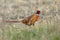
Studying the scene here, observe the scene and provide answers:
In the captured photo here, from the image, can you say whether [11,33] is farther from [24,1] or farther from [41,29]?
[24,1]

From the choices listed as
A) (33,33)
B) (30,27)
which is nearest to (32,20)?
(30,27)

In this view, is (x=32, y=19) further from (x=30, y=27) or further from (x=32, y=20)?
(x=30, y=27)

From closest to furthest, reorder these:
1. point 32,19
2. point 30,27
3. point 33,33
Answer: point 33,33 < point 30,27 < point 32,19

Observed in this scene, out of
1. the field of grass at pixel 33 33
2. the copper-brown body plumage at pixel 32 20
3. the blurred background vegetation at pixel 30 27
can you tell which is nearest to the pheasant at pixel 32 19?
the copper-brown body plumage at pixel 32 20

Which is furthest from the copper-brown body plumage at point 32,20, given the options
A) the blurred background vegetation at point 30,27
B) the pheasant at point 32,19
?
the blurred background vegetation at point 30,27

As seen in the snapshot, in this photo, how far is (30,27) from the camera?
6125 mm

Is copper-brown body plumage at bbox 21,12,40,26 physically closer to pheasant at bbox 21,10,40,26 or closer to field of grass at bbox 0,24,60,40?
pheasant at bbox 21,10,40,26

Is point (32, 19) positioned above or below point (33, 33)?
above

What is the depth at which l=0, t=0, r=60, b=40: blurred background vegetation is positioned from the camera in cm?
539

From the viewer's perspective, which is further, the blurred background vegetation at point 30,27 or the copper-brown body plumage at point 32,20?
the copper-brown body plumage at point 32,20

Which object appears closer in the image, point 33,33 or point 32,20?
point 33,33

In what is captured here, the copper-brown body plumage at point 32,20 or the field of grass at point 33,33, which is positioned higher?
the copper-brown body plumage at point 32,20

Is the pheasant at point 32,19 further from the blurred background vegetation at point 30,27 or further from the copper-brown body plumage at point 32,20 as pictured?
the blurred background vegetation at point 30,27

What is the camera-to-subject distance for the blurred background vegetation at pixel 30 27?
5.39 metres
